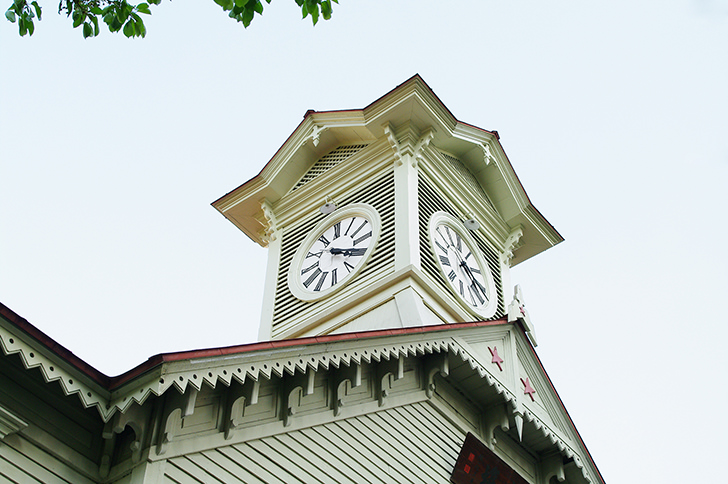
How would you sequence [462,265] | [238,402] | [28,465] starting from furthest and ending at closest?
[462,265] → [238,402] → [28,465]

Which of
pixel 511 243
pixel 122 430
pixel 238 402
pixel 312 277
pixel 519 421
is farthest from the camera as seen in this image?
pixel 511 243

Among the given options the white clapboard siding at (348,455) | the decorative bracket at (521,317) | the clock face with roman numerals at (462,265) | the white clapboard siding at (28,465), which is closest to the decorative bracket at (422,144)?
the clock face with roman numerals at (462,265)

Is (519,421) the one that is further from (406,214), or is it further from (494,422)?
(406,214)

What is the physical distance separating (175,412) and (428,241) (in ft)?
22.7

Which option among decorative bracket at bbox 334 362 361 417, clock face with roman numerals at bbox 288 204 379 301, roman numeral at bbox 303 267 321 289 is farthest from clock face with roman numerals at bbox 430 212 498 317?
decorative bracket at bbox 334 362 361 417

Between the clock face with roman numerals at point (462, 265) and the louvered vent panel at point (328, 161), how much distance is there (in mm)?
2376

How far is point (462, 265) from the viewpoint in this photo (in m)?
14.2

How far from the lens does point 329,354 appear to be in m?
8.30

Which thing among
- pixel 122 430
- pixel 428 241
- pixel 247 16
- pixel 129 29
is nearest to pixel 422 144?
pixel 428 241

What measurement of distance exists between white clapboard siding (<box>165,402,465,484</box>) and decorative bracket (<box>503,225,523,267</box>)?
6.52 meters

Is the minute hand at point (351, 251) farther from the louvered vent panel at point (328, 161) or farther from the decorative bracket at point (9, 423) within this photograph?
the decorative bracket at point (9, 423)

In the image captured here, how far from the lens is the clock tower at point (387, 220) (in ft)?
41.1

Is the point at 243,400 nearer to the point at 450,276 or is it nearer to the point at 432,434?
the point at 432,434

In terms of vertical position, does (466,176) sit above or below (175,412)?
above
